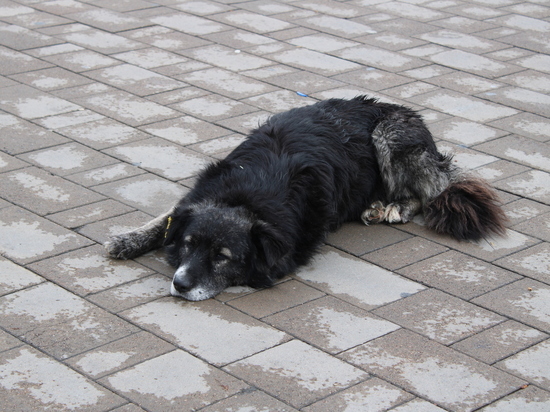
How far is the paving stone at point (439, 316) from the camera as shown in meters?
4.87

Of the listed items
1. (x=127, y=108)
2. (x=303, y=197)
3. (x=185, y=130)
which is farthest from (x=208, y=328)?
(x=127, y=108)

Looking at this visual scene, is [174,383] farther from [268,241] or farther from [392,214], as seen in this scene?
[392,214]

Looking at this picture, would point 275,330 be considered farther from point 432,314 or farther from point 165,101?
point 165,101

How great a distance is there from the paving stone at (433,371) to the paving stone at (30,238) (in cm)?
216

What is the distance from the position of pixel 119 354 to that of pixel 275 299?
1124 millimetres

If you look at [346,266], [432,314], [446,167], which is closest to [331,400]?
[432,314]

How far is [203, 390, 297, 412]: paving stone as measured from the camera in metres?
4.07

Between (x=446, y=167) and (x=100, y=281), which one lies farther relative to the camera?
(x=446, y=167)

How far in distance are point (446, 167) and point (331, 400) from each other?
2767mm

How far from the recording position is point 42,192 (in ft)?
20.7

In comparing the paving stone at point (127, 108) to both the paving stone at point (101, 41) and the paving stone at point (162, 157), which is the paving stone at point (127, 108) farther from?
the paving stone at point (101, 41)

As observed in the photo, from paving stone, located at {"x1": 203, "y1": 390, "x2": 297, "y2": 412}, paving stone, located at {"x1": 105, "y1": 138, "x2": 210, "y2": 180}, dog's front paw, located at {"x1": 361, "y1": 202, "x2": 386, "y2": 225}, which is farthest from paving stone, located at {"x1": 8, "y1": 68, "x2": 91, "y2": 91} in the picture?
paving stone, located at {"x1": 203, "y1": 390, "x2": 297, "y2": 412}

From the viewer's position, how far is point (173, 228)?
530 centimetres

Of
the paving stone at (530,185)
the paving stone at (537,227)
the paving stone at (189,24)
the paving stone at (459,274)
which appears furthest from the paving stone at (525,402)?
the paving stone at (189,24)
